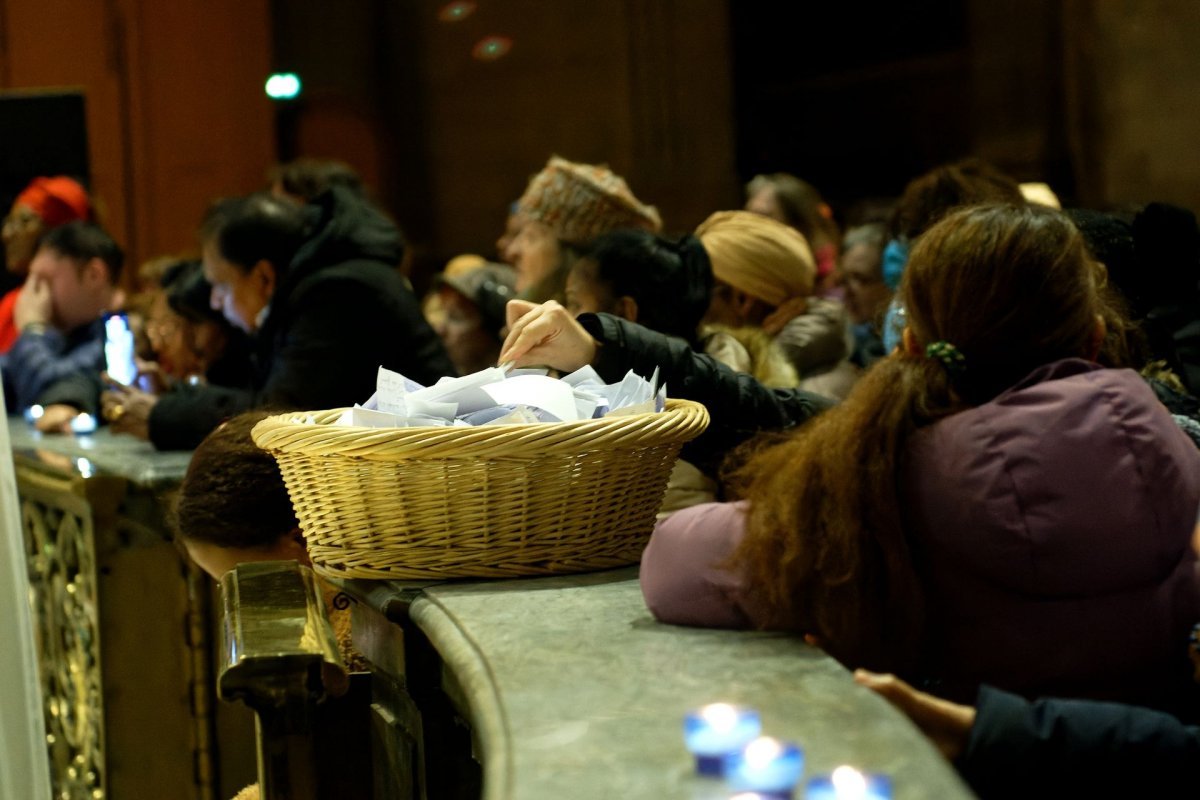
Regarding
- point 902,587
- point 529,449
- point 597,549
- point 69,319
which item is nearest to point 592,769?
point 902,587

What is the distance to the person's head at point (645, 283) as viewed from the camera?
130 inches

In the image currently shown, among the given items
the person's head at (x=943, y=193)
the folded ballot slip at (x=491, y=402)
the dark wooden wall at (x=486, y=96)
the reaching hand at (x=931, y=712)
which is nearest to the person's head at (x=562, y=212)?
the person's head at (x=943, y=193)

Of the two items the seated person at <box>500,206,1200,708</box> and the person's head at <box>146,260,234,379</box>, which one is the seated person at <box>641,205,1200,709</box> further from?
the person's head at <box>146,260,234,379</box>

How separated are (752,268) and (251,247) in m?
1.30

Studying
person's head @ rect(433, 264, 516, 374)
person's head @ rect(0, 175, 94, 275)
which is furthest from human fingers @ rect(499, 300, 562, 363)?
person's head @ rect(0, 175, 94, 275)

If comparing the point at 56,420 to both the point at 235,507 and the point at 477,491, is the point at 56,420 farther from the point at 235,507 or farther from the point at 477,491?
the point at 477,491

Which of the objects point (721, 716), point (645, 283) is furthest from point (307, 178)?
point (721, 716)

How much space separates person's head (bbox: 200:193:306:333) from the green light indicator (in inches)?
231

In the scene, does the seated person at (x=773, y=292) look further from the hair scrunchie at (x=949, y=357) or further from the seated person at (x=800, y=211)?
the hair scrunchie at (x=949, y=357)

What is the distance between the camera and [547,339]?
2.46 m

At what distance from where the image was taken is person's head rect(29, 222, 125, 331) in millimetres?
5648

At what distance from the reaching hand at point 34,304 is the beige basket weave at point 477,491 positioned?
12.2 feet

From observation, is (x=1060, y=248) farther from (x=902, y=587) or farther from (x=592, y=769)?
(x=592, y=769)

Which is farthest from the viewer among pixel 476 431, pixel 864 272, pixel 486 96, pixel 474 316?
pixel 486 96
